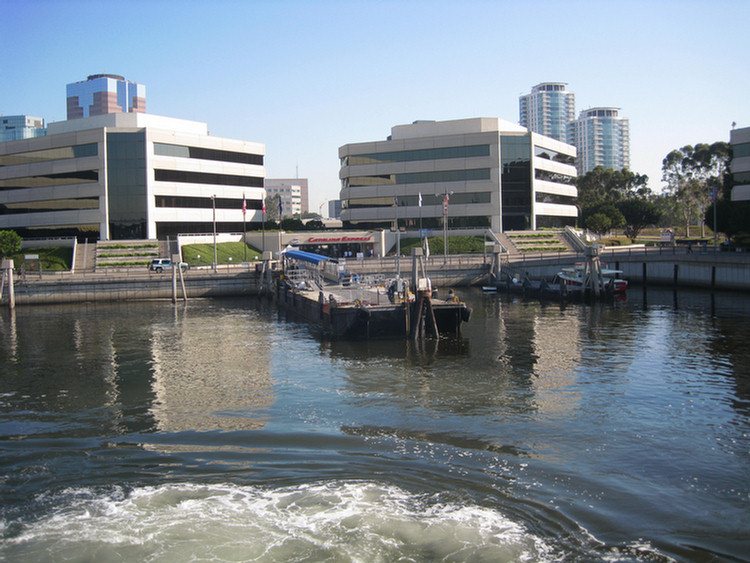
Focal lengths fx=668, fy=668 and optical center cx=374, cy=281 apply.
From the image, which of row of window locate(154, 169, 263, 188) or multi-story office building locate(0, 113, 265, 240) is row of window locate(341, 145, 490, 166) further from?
multi-story office building locate(0, 113, 265, 240)

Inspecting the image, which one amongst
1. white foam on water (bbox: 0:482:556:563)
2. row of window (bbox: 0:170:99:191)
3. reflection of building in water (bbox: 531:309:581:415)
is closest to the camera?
white foam on water (bbox: 0:482:556:563)

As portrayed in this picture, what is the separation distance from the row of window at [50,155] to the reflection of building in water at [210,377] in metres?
51.2

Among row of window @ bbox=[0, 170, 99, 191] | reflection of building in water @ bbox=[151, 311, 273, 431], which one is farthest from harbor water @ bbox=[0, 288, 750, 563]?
row of window @ bbox=[0, 170, 99, 191]

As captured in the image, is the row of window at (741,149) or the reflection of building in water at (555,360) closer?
the reflection of building in water at (555,360)

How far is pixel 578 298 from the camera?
5772 cm

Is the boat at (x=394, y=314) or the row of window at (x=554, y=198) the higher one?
the row of window at (x=554, y=198)

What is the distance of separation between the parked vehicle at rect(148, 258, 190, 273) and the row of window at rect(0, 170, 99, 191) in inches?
677

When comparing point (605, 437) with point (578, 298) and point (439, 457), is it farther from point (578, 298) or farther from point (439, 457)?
point (578, 298)

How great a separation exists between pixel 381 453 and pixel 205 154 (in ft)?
267

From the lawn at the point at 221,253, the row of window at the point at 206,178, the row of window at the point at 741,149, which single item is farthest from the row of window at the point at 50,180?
the row of window at the point at 741,149

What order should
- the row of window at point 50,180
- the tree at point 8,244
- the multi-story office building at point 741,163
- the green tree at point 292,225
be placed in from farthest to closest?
the green tree at point 292,225 → the row of window at point 50,180 → the tree at point 8,244 → the multi-story office building at point 741,163

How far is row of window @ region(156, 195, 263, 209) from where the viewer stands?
88625 mm

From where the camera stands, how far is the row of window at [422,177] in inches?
3836

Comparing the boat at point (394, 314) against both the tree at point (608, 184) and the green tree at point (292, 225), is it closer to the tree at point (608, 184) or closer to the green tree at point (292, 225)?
the green tree at point (292, 225)
